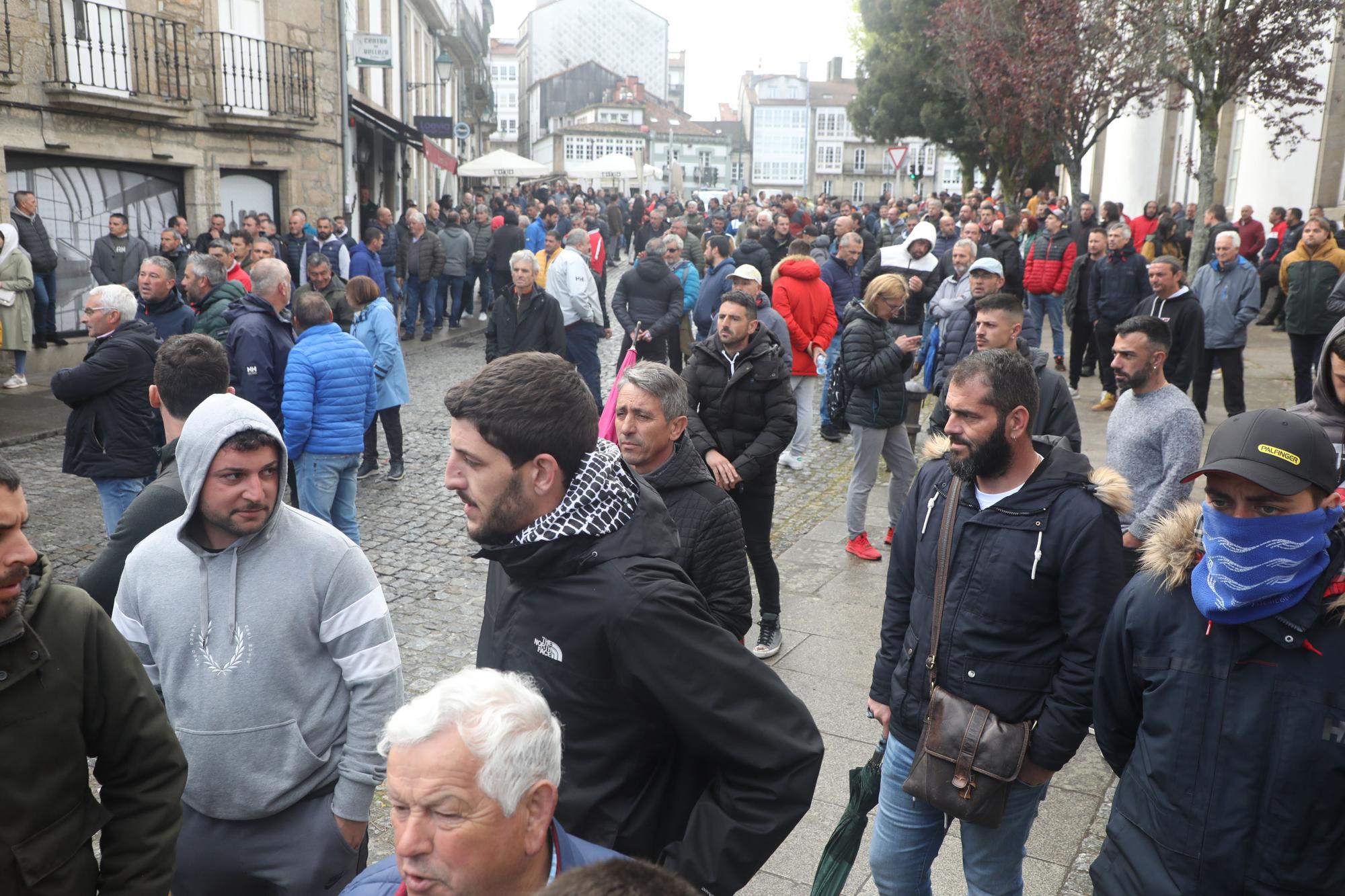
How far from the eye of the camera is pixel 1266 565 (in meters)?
2.31

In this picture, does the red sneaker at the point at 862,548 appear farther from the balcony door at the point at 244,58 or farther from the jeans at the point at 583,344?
the balcony door at the point at 244,58

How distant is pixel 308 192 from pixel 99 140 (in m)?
4.45

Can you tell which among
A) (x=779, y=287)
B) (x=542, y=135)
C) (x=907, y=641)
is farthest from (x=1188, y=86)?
(x=542, y=135)

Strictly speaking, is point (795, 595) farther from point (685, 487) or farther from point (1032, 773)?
point (1032, 773)

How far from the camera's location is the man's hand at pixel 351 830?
285 centimetres

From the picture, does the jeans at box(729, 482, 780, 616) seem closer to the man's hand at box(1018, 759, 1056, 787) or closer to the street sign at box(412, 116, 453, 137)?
the man's hand at box(1018, 759, 1056, 787)

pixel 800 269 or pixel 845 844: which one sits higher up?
pixel 800 269

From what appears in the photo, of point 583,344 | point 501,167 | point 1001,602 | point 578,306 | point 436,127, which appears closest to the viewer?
point 1001,602

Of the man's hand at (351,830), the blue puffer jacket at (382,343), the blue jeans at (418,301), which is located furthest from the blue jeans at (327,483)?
the blue jeans at (418,301)

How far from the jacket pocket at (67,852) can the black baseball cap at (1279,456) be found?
101 inches

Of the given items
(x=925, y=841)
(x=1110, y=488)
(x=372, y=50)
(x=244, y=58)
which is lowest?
(x=925, y=841)

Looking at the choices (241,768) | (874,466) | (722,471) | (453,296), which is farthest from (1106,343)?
(453,296)

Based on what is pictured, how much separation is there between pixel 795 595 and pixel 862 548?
0.84 metres

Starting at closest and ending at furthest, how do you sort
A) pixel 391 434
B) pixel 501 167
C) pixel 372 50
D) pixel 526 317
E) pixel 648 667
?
pixel 648 667, pixel 391 434, pixel 526 317, pixel 372 50, pixel 501 167
